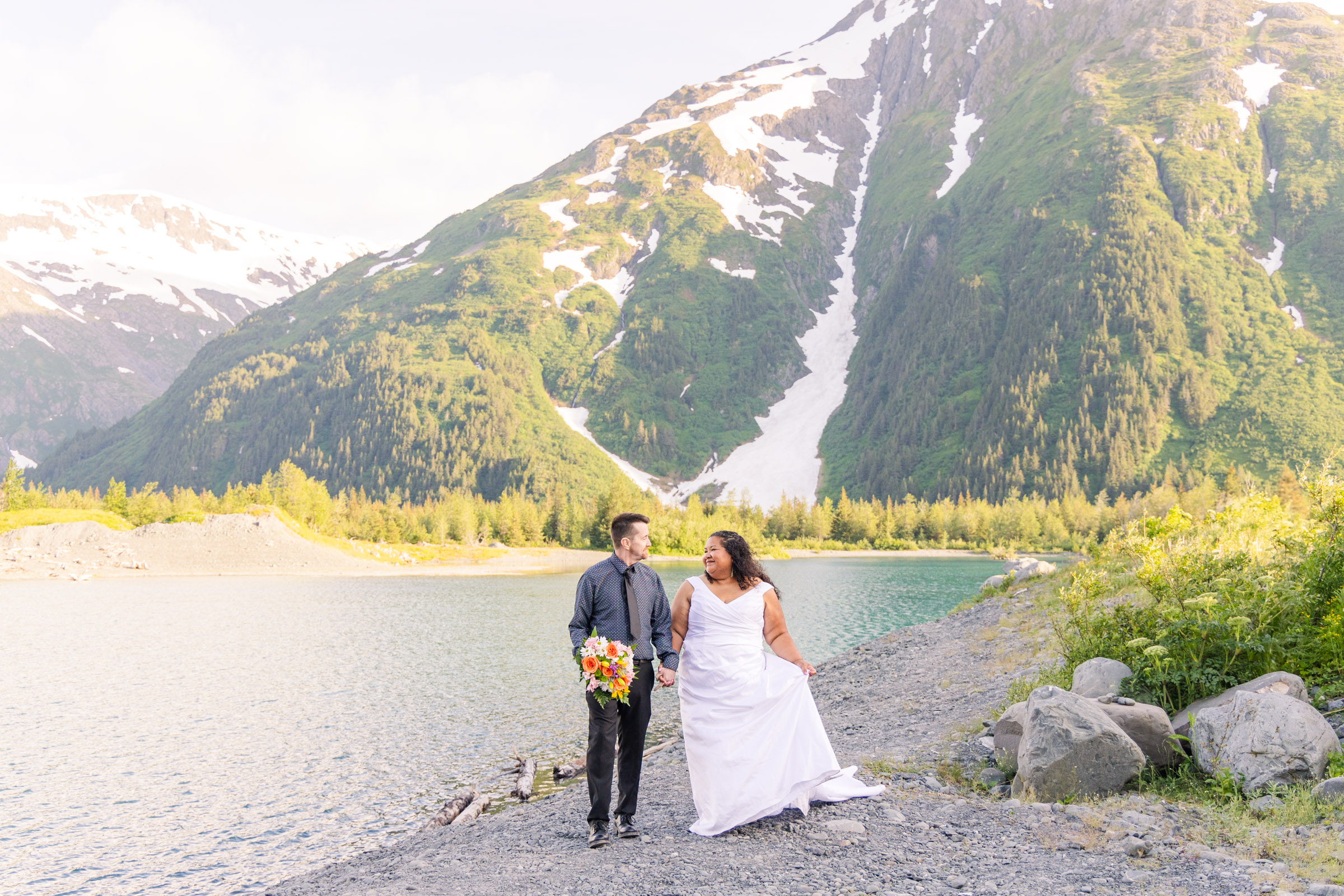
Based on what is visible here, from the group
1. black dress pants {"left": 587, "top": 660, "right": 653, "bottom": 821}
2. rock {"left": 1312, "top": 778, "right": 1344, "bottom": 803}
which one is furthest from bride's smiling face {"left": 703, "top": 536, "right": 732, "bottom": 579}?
rock {"left": 1312, "top": 778, "right": 1344, "bottom": 803}

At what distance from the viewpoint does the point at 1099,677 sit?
1268cm

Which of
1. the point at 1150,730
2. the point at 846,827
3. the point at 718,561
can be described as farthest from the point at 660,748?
the point at 1150,730

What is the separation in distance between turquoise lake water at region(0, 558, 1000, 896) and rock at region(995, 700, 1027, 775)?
11101mm

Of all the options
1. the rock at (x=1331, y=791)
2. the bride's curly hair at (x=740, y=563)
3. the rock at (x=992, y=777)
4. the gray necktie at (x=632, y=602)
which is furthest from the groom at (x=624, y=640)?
the rock at (x=1331, y=791)

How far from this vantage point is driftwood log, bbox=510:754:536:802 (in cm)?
1568

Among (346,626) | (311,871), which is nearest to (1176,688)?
(311,871)

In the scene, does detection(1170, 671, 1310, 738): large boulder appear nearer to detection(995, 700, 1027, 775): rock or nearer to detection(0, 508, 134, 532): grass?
detection(995, 700, 1027, 775): rock

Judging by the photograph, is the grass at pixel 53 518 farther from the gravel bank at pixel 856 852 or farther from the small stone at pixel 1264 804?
the small stone at pixel 1264 804

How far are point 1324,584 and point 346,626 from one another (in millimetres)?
46994

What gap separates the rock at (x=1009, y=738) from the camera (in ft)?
37.8

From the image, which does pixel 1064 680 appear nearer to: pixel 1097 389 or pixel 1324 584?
pixel 1324 584

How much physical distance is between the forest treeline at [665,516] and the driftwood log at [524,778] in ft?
337

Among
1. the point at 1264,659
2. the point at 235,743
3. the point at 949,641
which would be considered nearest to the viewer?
the point at 1264,659

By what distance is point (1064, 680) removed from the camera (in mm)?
14523
